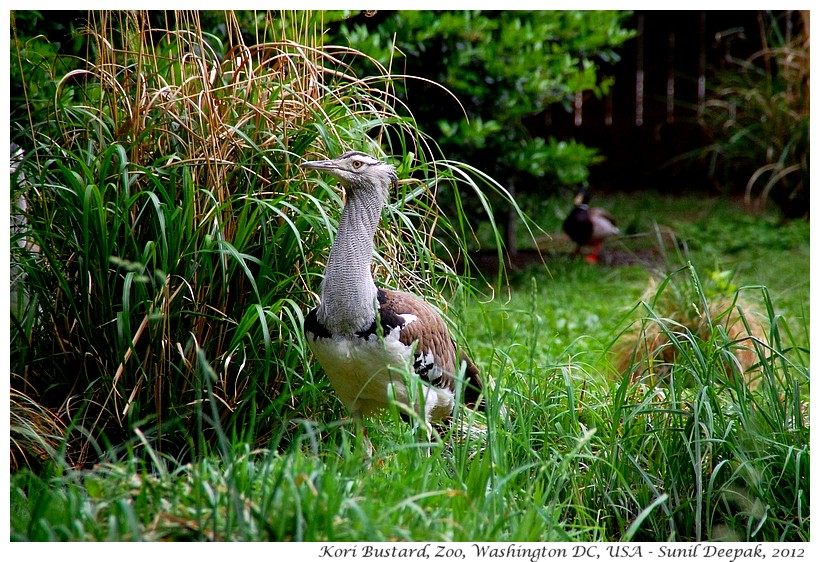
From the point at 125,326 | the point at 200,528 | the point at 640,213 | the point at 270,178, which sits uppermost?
the point at 270,178

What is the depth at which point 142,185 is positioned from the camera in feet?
9.89

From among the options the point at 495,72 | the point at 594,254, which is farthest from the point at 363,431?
the point at 594,254

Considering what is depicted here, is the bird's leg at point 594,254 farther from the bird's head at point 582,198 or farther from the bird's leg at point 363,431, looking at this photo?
the bird's leg at point 363,431

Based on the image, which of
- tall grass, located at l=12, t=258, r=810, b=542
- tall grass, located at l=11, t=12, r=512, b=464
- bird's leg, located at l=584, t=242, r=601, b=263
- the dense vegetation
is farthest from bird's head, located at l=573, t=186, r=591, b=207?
tall grass, located at l=11, t=12, r=512, b=464

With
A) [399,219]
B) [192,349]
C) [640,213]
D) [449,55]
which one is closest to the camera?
[192,349]

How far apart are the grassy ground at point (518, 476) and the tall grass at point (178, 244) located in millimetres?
193

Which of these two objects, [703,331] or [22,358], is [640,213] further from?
[22,358]

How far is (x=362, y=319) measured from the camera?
2.71 metres

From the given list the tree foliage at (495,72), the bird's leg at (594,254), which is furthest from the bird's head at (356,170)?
the bird's leg at (594,254)

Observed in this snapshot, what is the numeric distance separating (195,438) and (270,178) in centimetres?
94

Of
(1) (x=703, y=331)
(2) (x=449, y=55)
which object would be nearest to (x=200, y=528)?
(1) (x=703, y=331)

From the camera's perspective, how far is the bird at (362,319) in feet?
8.85

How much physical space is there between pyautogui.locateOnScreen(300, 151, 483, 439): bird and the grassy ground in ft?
0.58

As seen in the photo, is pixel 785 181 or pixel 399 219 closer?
pixel 399 219
